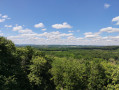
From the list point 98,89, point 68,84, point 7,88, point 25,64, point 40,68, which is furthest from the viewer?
point 25,64

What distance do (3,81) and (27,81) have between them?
5411 millimetres

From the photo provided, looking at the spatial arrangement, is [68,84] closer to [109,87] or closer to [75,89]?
[75,89]

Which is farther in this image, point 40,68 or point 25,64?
point 25,64

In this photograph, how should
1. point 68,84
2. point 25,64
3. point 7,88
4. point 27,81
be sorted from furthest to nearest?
1. point 25,64
2. point 27,81
3. point 68,84
4. point 7,88

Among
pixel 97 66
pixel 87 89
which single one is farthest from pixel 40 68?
pixel 97 66

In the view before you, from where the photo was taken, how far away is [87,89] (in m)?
16.8

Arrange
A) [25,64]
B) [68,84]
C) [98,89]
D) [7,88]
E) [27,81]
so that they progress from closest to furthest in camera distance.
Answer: [7,88], [68,84], [98,89], [27,81], [25,64]

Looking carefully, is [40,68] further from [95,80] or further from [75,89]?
[95,80]

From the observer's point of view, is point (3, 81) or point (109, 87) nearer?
point (3, 81)

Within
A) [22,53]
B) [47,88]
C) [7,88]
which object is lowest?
[47,88]

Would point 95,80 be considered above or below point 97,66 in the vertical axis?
below

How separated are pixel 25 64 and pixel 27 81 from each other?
441cm

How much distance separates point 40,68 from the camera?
1748cm

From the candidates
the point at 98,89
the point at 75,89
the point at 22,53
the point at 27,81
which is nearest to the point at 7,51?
the point at 22,53
